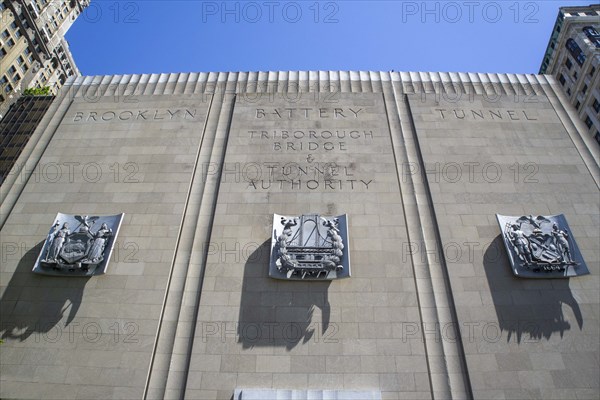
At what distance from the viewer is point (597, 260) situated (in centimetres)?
1727

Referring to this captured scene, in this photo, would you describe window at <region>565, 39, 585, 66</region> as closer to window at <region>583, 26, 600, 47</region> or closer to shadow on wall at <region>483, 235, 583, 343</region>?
window at <region>583, 26, 600, 47</region>

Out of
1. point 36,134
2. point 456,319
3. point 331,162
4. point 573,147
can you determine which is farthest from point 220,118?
point 573,147

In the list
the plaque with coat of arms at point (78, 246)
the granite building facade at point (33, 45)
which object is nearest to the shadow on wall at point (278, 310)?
the plaque with coat of arms at point (78, 246)

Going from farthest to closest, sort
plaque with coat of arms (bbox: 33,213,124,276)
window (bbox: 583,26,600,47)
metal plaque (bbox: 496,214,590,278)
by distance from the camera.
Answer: window (bbox: 583,26,600,47) < plaque with coat of arms (bbox: 33,213,124,276) < metal plaque (bbox: 496,214,590,278)

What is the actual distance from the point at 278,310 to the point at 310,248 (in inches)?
113

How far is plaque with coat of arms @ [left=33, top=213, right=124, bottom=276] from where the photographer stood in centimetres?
1712

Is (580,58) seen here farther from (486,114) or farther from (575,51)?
(486,114)

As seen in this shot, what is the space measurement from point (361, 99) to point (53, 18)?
2843 inches

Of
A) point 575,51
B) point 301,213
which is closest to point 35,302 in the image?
point 301,213

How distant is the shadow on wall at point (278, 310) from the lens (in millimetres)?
15570

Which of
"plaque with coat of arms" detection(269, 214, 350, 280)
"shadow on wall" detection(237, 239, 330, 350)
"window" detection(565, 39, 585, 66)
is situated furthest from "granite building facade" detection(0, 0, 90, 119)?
"window" detection(565, 39, 585, 66)

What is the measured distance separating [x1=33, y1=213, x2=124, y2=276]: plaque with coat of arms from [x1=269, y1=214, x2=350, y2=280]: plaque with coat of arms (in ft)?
24.5

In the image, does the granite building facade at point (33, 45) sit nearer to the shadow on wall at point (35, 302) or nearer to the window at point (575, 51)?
the shadow on wall at point (35, 302)

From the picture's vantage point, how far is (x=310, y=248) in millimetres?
17000
